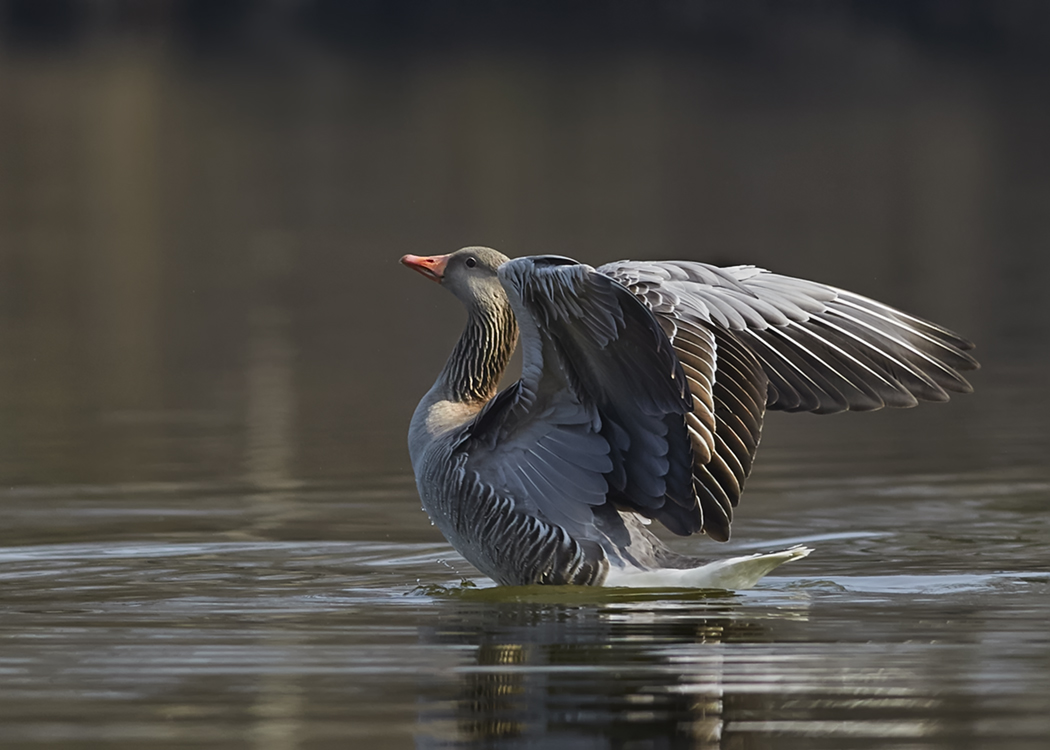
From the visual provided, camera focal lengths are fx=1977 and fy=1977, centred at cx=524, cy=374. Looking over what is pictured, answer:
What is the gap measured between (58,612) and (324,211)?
2486 cm

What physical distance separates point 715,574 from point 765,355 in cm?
121

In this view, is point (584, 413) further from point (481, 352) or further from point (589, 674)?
point (589, 674)

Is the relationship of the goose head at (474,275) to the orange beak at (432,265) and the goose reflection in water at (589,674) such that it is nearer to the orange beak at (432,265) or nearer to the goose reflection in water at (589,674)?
the orange beak at (432,265)

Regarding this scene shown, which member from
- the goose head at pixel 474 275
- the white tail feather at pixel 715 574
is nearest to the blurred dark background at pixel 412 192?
the goose head at pixel 474 275

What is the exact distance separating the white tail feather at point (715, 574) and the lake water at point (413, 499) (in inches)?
3.6

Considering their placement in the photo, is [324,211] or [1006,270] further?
[324,211]

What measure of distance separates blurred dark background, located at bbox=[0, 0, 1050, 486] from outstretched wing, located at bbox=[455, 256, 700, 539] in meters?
3.13

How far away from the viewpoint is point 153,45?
76.1 metres

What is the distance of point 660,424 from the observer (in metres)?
8.30

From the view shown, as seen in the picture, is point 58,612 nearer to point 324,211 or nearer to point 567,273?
point 567,273

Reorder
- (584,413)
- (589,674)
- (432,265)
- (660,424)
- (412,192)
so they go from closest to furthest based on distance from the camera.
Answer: (589,674), (660,424), (584,413), (432,265), (412,192)

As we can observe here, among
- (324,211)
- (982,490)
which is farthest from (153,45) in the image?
(982,490)

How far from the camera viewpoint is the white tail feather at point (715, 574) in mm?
8159

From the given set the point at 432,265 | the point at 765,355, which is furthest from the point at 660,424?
the point at 432,265
